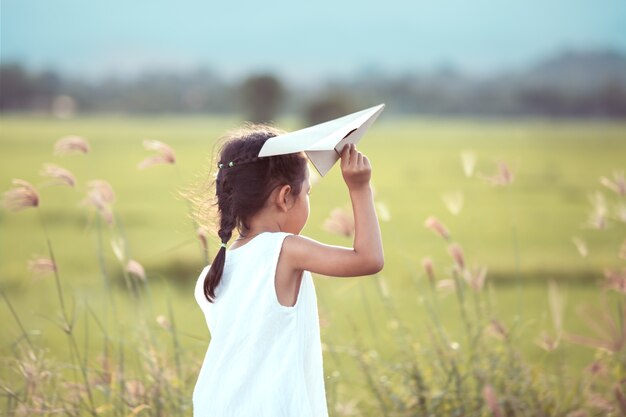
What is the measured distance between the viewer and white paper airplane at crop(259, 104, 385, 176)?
2.81 m

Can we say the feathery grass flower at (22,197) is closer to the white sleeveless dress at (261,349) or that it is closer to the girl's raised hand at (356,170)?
the white sleeveless dress at (261,349)

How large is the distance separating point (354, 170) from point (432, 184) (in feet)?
84.1

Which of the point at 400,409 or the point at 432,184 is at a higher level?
the point at 400,409

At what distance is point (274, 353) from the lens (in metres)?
2.88

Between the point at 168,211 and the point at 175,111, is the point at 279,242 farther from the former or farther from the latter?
the point at 175,111

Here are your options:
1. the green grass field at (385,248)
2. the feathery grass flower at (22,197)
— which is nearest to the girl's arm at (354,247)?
the green grass field at (385,248)

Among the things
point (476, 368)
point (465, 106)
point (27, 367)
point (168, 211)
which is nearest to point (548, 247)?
point (168, 211)

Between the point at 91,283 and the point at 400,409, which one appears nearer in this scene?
the point at 400,409

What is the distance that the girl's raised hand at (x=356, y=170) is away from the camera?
284 cm

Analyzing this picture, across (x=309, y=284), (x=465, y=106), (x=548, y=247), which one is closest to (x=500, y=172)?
(x=309, y=284)

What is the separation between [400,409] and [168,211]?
16554 millimetres

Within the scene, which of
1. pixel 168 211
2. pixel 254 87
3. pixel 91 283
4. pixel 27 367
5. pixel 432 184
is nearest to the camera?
pixel 27 367

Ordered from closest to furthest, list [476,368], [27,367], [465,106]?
1. [27,367]
2. [476,368]
3. [465,106]

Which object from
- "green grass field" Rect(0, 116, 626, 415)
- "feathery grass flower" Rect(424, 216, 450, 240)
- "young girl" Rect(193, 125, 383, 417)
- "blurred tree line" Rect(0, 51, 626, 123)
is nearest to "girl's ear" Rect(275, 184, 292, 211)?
"young girl" Rect(193, 125, 383, 417)
